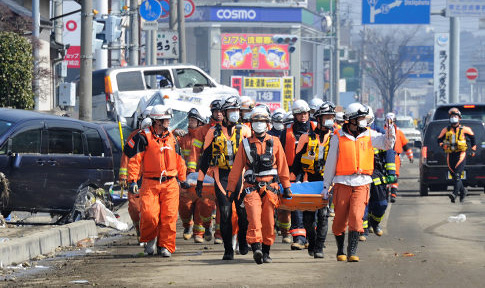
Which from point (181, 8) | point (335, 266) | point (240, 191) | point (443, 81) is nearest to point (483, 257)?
point (335, 266)

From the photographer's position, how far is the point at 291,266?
12273 millimetres

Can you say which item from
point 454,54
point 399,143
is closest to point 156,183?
point 399,143

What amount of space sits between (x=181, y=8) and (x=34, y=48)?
8.47 m

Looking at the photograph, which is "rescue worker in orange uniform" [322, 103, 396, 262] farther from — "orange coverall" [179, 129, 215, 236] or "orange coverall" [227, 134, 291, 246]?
"orange coverall" [179, 129, 215, 236]

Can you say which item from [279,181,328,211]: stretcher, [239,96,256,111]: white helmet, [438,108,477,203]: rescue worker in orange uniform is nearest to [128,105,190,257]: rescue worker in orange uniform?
[279,181,328,211]: stretcher

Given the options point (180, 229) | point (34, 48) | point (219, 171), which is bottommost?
point (180, 229)

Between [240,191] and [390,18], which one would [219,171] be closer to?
[240,191]

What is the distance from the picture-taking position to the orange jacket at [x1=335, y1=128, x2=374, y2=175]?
41.1 ft

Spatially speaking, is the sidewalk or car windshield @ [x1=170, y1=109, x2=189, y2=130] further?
car windshield @ [x1=170, y1=109, x2=189, y2=130]

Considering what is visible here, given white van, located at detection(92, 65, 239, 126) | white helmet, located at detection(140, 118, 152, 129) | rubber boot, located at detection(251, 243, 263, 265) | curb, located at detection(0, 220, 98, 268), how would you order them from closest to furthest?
rubber boot, located at detection(251, 243, 263, 265) → curb, located at detection(0, 220, 98, 268) → white helmet, located at detection(140, 118, 152, 129) → white van, located at detection(92, 65, 239, 126)

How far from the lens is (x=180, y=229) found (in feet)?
58.4

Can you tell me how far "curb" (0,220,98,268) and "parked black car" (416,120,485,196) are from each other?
34.6 feet

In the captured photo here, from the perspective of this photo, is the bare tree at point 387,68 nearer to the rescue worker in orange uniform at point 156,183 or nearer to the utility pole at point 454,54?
the utility pole at point 454,54

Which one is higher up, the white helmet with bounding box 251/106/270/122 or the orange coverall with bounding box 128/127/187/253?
the white helmet with bounding box 251/106/270/122
